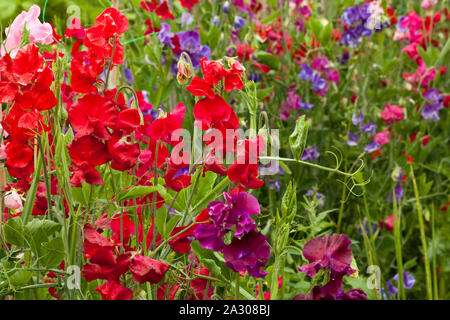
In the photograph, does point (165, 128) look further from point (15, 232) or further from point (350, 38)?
point (350, 38)

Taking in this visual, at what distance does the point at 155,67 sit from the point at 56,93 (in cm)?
90

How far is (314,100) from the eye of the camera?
1894mm

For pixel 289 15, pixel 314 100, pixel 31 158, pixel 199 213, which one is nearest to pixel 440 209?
pixel 314 100

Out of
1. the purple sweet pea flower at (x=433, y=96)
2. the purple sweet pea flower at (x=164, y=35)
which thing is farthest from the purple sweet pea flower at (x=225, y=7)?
the purple sweet pea flower at (x=433, y=96)

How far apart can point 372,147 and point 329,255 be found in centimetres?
129

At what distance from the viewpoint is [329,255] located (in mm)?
605

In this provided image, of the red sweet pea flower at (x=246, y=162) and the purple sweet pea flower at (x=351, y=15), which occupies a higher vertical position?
the purple sweet pea flower at (x=351, y=15)

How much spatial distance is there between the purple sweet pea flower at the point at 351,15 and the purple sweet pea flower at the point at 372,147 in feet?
1.23

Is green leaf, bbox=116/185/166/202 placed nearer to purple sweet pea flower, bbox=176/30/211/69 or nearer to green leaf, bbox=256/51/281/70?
purple sweet pea flower, bbox=176/30/211/69

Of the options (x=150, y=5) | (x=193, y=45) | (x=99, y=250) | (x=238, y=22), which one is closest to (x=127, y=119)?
(x=99, y=250)

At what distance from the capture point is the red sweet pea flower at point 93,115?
606 millimetres

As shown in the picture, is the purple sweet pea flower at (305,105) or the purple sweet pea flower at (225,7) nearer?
the purple sweet pea flower at (225,7)

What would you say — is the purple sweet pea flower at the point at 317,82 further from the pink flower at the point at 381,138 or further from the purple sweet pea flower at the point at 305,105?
the pink flower at the point at 381,138
